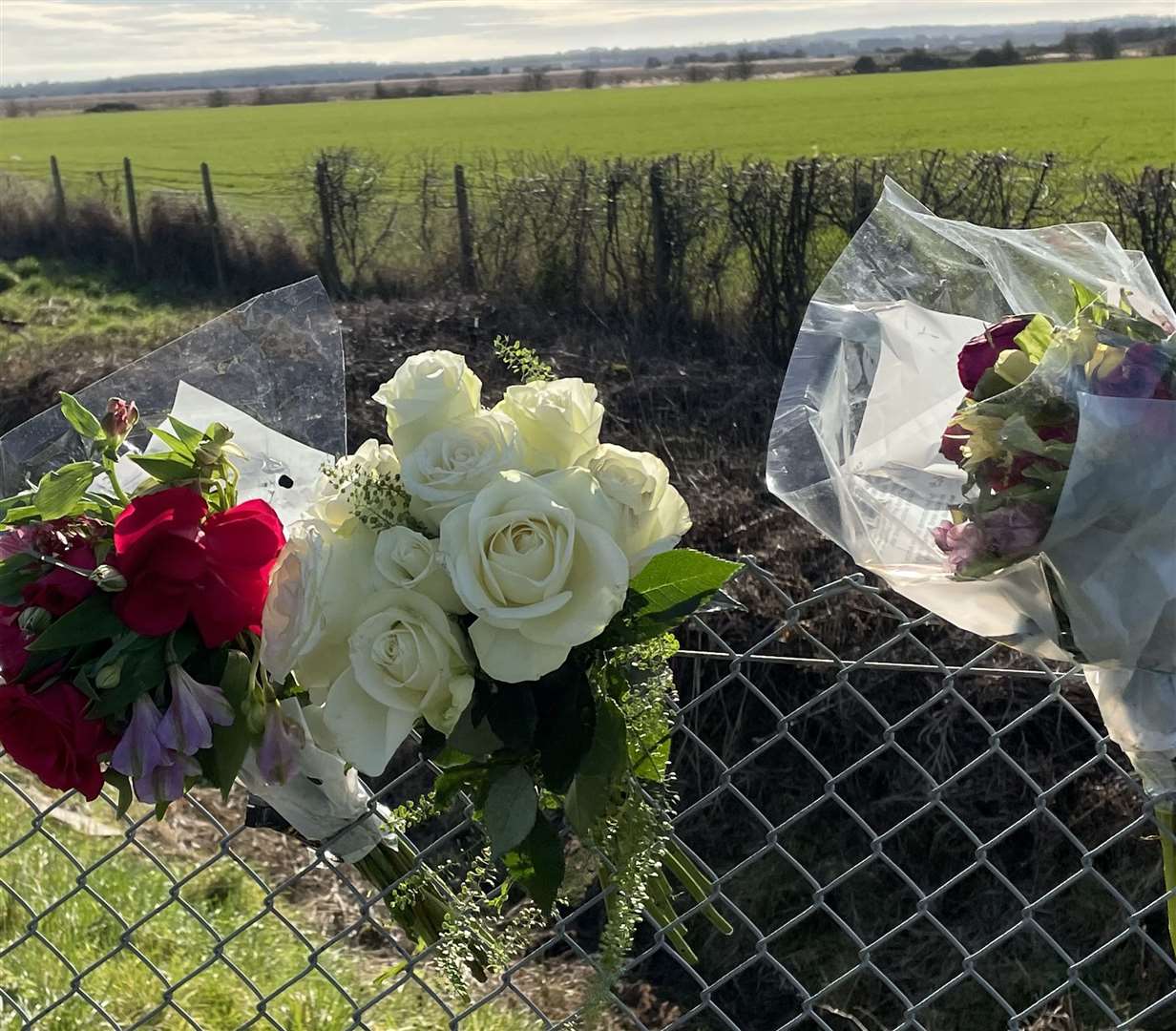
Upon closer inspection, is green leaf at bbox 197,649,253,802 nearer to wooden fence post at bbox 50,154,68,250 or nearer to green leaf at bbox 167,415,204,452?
green leaf at bbox 167,415,204,452

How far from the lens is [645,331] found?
9.88 meters

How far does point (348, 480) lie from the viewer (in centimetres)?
111

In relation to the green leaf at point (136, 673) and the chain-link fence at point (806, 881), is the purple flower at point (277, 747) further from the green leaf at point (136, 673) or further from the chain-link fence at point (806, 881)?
the chain-link fence at point (806, 881)

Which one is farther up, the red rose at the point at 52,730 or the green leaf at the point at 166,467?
the green leaf at the point at 166,467

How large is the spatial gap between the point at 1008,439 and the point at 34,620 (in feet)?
2.94

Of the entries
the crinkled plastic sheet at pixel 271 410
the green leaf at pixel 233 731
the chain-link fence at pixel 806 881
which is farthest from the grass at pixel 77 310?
the green leaf at pixel 233 731

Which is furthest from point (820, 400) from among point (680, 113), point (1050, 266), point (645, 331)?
point (680, 113)

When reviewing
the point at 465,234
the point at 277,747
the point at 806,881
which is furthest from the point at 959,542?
the point at 465,234

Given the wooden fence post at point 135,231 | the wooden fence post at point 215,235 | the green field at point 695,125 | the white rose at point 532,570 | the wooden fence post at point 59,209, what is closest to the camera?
the white rose at point 532,570

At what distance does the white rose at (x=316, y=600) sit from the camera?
3.46 ft

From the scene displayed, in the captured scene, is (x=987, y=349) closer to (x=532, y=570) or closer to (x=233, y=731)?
(x=532, y=570)

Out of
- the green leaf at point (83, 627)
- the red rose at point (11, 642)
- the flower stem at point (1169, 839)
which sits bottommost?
the flower stem at point (1169, 839)

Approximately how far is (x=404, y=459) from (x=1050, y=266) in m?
0.77

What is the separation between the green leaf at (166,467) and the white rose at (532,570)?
31 centimetres
